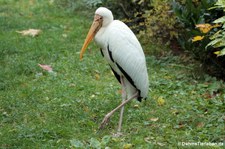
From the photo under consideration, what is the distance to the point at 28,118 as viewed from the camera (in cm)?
569

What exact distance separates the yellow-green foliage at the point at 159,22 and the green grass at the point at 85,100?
0.33 metres

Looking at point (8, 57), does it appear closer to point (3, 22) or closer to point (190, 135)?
point (3, 22)

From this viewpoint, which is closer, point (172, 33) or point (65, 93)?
point (65, 93)

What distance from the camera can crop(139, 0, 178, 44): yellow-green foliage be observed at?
816 cm

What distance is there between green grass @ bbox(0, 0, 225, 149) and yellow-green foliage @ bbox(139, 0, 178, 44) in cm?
33

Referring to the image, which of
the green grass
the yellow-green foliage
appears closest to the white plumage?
the green grass

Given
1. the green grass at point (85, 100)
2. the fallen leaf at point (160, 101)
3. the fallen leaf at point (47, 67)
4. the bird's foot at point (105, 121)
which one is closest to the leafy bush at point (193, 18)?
the green grass at point (85, 100)

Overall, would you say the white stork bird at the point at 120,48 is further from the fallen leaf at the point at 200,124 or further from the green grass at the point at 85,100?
the fallen leaf at the point at 200,124

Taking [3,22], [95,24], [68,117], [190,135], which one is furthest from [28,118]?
[3,22]

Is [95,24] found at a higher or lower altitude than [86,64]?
higher

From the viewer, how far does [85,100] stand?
6285 millimetres

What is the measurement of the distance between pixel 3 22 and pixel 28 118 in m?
4.80

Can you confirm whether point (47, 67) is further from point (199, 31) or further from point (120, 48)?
point (120, 48)

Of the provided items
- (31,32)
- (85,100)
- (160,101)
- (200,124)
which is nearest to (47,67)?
(85,100)
